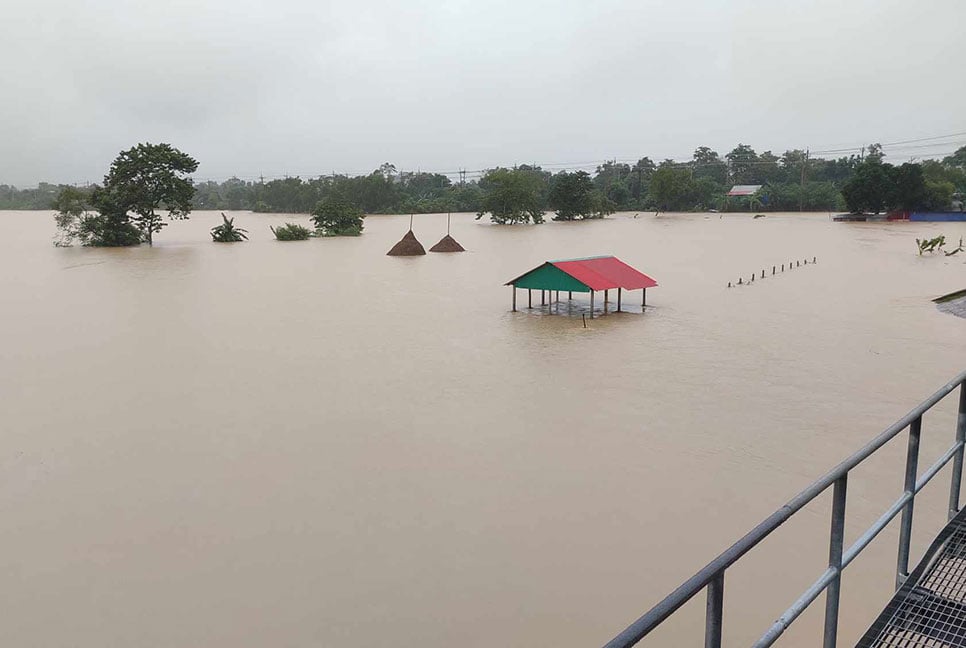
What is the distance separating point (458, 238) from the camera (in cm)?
3444

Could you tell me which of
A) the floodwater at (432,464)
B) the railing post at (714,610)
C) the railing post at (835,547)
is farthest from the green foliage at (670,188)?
the railing post at (714,610)

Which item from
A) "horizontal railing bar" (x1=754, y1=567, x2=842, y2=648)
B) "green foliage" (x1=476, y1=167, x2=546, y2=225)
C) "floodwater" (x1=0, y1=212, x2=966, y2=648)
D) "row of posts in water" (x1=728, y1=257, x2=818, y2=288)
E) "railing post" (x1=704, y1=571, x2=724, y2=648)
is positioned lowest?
"floodwater" (x1=0, y1=212, x2=966, y2=648)

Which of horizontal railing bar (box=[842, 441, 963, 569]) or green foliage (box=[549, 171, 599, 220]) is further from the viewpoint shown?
green foliage (box=[549, 171, 599, 220])

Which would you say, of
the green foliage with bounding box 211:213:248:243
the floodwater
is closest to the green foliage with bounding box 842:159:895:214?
the floodwater

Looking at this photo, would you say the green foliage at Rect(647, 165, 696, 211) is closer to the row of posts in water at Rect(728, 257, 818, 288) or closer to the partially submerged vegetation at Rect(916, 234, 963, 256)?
the partially submerged vegetation at Rect(916, 234, 963, 256)

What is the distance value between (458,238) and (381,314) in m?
20.5

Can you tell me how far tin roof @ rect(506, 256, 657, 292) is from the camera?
13.2 meters

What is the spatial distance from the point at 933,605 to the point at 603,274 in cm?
1166

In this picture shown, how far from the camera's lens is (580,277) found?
43.5ft

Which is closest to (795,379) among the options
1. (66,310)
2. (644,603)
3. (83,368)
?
(644,603)

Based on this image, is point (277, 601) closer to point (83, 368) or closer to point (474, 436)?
point (474, 436)

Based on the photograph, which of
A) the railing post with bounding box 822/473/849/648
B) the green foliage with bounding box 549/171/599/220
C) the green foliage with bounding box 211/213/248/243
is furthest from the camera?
the green foliage with bounding box 549/171/599/220

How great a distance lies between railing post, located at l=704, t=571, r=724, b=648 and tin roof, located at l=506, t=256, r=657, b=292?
11.4 m

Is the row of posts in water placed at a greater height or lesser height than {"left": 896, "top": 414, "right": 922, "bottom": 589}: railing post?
lesser
